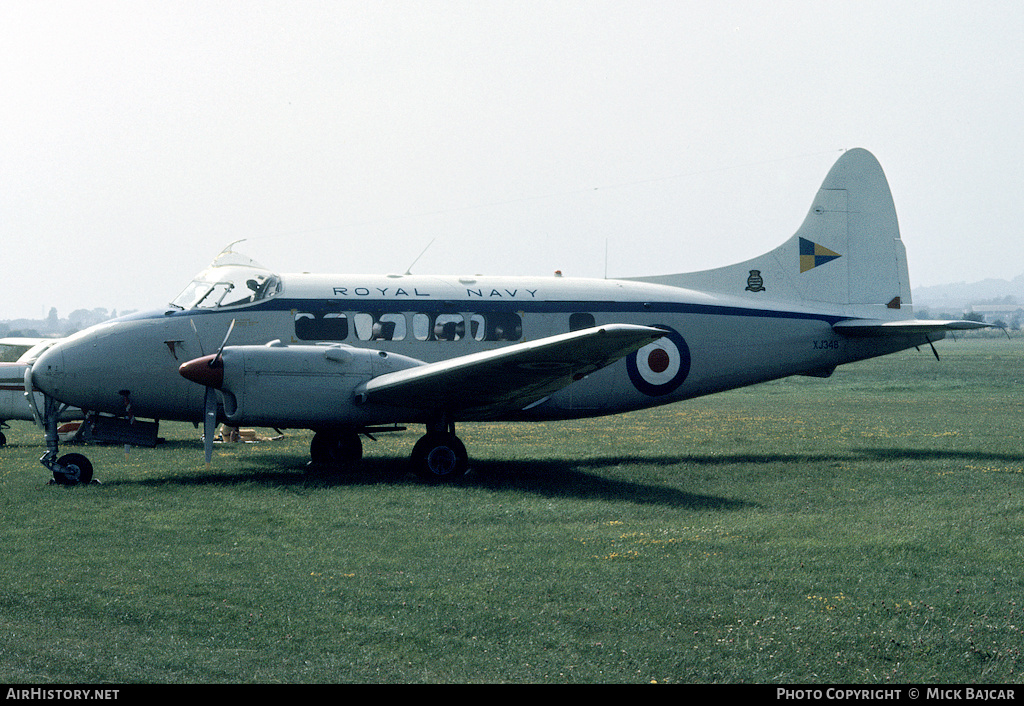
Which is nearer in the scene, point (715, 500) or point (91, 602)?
point (91, 602)

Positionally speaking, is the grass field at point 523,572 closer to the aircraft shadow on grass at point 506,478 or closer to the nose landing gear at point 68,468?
the aircraft shadow on grass at point 506,478

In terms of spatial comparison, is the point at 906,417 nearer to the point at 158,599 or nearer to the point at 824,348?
the point at 824,348

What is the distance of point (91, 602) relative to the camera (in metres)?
8.48

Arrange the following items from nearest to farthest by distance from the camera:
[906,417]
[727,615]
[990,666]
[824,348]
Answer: [990,666] → [727,615] → [824,348] → [906,417]

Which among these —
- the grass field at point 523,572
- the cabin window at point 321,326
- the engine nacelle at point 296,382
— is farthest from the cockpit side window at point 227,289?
the grass field at point 523,572

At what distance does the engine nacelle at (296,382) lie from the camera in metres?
15.4

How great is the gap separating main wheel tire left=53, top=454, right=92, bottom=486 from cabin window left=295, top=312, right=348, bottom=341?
13.8 feet

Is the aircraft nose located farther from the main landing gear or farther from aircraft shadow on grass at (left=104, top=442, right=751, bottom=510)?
the main landing gear

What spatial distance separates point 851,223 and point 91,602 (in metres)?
17.7

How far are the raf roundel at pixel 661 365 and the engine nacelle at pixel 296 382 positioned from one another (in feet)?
16.5

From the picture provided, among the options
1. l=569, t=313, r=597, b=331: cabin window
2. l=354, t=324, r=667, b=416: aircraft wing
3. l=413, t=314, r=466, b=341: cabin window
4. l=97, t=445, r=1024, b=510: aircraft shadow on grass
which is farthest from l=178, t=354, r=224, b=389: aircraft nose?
l=569, t=313, r=597, b=331: cabin window

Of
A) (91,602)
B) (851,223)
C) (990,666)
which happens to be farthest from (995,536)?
(851,223)

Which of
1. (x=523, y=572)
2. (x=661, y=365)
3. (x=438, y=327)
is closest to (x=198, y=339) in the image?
(x=438, y=327)

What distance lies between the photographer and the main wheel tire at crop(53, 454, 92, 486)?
1499 centimetres
